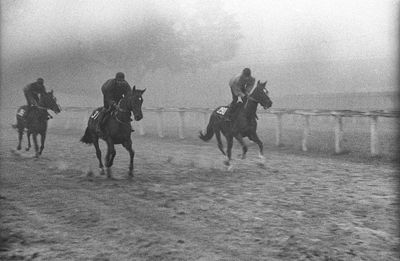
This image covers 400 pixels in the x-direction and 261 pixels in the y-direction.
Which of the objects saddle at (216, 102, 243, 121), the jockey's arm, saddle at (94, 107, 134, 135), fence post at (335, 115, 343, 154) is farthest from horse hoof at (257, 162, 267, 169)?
saddle at (94, 107, 134, 135)

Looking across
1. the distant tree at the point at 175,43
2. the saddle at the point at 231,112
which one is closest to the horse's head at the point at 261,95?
the saddle at the point at 231,112

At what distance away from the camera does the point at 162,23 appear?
112 ft

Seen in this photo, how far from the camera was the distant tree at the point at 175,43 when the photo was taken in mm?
34156

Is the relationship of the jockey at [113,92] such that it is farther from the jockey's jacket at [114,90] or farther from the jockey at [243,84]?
the jockey at [243,84]

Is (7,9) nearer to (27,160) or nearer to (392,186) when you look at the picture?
(27,160)

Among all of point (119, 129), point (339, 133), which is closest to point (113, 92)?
point (119, 129)

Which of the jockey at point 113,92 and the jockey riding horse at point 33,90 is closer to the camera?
the jockey at point 113,92

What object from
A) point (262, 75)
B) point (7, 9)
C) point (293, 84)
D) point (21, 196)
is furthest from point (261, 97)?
point (262, 75)

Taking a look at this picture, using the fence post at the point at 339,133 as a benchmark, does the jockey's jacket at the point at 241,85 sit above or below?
above

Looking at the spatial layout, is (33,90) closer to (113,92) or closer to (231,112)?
(113,92)

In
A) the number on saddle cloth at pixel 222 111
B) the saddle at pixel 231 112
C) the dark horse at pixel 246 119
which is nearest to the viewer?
the dark horse at pixel 246 119

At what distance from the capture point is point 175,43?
3634 centimetres

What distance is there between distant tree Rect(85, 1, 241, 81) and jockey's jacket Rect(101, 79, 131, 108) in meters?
24.5

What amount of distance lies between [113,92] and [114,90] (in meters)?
0.05
